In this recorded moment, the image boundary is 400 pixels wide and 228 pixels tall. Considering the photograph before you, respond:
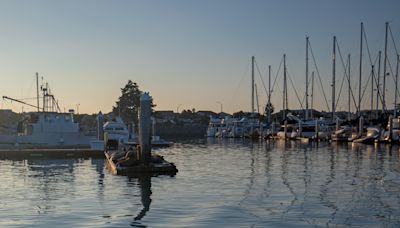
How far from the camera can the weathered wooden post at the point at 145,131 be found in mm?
32562

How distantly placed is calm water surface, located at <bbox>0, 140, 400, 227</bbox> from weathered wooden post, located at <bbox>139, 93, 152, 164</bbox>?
2345 mm

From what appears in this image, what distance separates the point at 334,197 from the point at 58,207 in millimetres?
10406

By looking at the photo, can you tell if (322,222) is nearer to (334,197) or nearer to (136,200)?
Result: (334,197)

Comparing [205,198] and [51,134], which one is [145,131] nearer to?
[205,198]

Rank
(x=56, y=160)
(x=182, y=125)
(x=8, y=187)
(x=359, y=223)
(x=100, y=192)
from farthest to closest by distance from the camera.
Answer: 1. (x=182, y=125)
2. (x=56, y=160)
3. (x=8, y=187)
4. (x=100, y=192)
5. (x=359, y=223)

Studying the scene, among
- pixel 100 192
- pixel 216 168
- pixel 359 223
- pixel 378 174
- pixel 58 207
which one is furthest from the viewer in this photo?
pixel 216 168

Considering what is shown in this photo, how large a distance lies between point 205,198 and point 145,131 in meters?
11.8

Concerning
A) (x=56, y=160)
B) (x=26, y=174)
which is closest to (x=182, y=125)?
(x=56, y=160)

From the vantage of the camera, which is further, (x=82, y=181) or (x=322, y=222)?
(x=82, y=181)

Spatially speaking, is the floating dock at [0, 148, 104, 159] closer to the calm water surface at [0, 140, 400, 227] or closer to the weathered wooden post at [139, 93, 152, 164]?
the calm water surface at [0, 140, 400, 227]

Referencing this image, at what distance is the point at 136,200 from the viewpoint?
852 inches

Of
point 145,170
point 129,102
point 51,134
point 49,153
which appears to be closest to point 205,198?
point 145,170

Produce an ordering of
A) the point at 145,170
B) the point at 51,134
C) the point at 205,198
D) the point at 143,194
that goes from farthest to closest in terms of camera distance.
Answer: the point at 51,134 < the point at 145,170 < the point at 143,194 < the point at 205,198

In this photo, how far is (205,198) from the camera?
21.7 m
